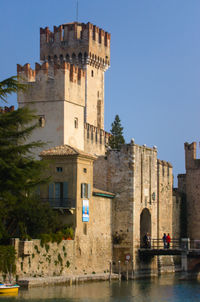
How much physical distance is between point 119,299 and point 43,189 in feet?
30.4

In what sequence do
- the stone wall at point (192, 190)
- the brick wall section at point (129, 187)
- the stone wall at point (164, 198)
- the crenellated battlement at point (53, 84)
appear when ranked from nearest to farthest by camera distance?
the brick wall section at point (129, 187), the crenellated battlement at point (53, 84), the stone wall at point (164, 198), the stone wall at point (192, 190)

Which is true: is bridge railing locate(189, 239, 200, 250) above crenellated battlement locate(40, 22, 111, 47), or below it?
below

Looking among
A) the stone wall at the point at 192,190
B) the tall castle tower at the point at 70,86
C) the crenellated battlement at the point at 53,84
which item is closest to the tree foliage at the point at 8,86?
the tall castle tower at the point at 70,86

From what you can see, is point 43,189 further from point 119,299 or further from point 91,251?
point 119,299

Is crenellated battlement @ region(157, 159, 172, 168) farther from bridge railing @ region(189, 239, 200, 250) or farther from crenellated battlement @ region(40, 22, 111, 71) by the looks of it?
crenellated battlement @ region(40, 22, 111, 71)

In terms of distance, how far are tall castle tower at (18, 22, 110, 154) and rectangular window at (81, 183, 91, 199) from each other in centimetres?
466

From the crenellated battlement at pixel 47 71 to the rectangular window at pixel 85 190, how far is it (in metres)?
7.91

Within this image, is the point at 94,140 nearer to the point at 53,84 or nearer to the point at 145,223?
the point at 145,223

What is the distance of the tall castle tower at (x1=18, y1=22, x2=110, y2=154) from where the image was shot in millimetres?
44188

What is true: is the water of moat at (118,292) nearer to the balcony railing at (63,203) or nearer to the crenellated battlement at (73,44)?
the balcony railing at (63,203)

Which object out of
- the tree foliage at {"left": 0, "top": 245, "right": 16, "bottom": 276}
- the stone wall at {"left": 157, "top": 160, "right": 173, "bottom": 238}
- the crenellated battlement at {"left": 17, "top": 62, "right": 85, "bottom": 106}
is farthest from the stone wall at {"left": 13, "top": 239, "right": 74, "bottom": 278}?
the stone wall at {"left": 157, "top": 160, "right": 173, "bottom": 238}

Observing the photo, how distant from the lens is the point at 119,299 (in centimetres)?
3338

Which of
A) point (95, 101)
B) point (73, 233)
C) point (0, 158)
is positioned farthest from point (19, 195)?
point (95, 101)

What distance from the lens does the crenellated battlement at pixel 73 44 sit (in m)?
76.0
